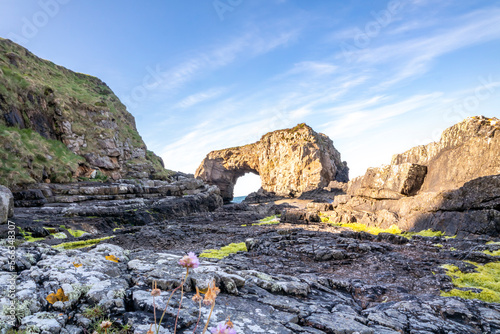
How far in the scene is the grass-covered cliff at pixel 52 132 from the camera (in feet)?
78.6

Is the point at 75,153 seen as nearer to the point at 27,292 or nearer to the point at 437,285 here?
the point at 27,292

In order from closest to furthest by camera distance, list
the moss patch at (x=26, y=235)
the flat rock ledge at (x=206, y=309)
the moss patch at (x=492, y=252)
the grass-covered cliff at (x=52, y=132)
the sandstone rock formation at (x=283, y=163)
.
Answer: the flat rock ledge at (x=206, y=309), the moss patch at (x=492, y=252), the moss patch at (x=26, y=235), the grass-covered cliff at (x=52, y=132), the sandstone rock formation at (x=283, y=163)

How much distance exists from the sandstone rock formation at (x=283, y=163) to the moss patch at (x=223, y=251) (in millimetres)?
61755

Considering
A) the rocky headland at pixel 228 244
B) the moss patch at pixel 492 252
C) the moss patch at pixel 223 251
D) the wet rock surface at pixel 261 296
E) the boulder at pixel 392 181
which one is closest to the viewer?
the wet rock surface at pixel 261 296

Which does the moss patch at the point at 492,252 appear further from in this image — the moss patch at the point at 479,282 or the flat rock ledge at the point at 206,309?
the flat rock ledge at the point at 206,309

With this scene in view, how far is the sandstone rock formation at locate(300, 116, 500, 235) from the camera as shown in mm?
13055

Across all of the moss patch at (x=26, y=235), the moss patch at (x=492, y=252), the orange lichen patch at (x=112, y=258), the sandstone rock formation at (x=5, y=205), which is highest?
the sandstone rock formation at (x=5, y=205)

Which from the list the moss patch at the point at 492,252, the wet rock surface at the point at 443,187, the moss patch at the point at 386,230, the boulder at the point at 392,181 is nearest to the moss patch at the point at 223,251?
the moss patch at the point at 492,252

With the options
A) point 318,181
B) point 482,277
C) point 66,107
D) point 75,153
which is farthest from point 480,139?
point 318,181

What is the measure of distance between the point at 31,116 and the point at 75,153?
6135 millimetres

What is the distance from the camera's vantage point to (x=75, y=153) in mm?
33594

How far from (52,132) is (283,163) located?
196 feet

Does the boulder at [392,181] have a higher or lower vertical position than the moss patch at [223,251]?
higher

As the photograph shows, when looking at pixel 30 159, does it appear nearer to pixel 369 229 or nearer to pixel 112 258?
pixel 112 258
